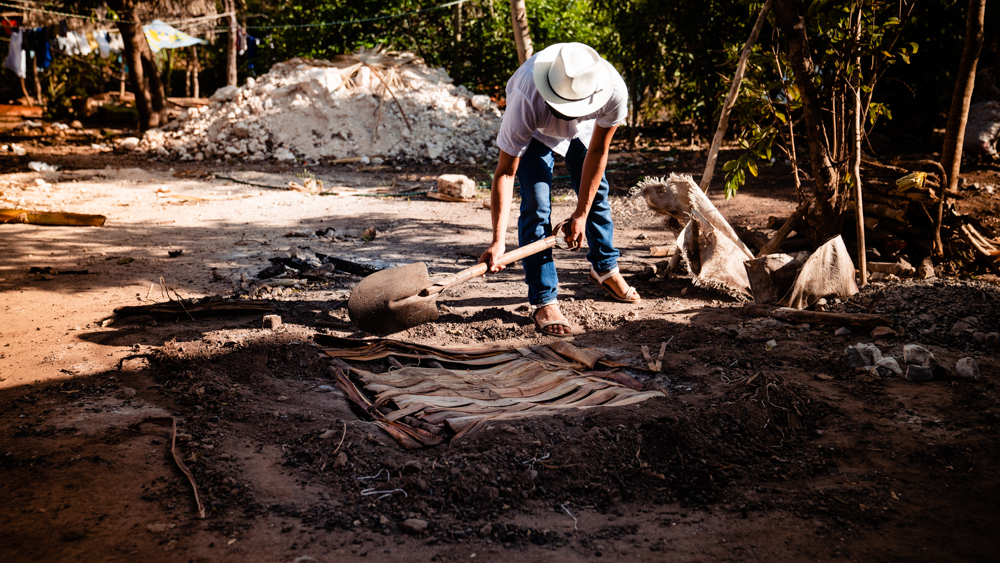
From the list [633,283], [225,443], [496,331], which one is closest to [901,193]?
[633,283]

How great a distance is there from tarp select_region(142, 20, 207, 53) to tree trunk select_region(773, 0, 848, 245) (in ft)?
43.2

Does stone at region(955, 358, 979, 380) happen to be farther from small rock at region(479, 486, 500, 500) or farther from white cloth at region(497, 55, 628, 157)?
small rock at region(479, 486, 500, 500)

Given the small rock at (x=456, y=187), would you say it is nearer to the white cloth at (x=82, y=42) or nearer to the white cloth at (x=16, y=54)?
the white cloth at (x=82, y=42)

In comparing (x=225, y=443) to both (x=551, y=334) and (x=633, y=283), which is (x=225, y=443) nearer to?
(x=551, y=334)

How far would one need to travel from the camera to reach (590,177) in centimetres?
310

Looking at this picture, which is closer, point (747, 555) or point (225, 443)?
point (747, 555)

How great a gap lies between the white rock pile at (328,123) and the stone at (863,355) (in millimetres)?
8531

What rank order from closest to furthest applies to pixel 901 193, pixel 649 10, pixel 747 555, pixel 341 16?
pixel 747 555 < pixel 901 193 < pixel 649 10 < pixel 341 16

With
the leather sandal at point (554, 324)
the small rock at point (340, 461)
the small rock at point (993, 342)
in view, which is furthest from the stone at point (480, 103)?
the small rock at point (340, 461)

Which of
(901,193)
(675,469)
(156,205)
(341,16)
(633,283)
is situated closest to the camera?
(675,469)

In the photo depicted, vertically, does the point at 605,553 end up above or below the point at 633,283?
below

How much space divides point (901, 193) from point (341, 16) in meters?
12.1

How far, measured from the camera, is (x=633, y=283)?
13.3ft

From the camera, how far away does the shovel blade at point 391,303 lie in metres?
2.94
